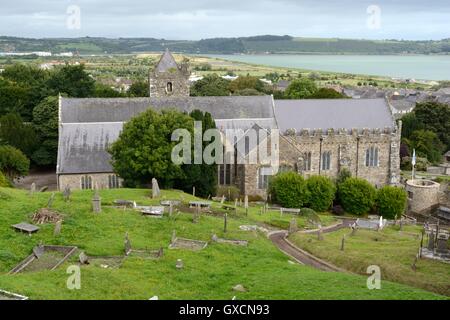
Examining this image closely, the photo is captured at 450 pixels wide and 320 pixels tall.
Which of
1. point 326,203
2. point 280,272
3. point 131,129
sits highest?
point 131,129

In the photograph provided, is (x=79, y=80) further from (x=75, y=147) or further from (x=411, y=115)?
(x=411, y=115)

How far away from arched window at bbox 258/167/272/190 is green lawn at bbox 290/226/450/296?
1321 cm

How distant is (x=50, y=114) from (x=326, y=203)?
34.3 m

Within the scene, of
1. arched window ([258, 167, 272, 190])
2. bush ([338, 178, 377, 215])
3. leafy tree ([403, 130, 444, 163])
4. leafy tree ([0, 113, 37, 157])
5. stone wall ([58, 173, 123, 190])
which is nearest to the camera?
bush ([338, 178, 377, 215])

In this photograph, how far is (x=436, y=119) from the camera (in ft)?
266

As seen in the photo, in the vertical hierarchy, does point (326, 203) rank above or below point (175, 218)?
below

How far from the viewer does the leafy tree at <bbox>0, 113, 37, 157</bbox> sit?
58.5 m

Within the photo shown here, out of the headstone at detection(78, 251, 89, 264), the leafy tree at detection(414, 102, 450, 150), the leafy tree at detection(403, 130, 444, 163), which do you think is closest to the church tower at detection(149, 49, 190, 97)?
the headstone at detection(78, 251, 89, 264)

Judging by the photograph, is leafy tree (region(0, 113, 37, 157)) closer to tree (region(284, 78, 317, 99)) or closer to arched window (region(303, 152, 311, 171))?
arched window (region(303, 152, 311, 171))

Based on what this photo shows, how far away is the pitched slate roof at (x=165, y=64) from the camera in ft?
188

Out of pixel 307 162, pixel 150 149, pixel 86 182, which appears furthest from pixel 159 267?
pixel 307 162

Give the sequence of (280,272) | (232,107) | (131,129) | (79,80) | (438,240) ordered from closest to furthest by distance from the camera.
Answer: (280,272)
(438,240)
(131,129)
(232,107)
(79,80)

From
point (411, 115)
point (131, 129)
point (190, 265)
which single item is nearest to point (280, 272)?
point (190, 265)

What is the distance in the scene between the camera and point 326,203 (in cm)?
4797
